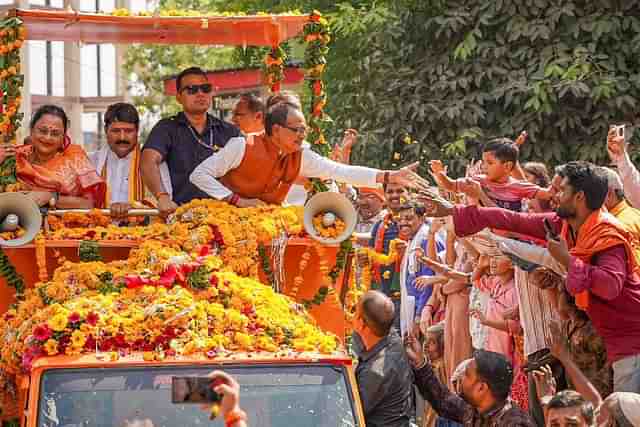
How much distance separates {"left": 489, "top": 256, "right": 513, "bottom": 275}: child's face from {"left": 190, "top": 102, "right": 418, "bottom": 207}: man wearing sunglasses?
1.43 metres

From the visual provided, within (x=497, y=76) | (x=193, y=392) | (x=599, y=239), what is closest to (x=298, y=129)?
(x=599, y=239)

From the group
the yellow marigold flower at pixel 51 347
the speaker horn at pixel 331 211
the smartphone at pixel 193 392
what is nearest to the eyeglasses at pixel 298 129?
the speaker horn at pixel 331 211

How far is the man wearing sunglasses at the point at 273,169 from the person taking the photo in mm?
7746

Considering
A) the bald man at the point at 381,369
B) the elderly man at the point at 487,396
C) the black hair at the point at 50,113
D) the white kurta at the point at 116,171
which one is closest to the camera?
the elderly man at the point at 487,396

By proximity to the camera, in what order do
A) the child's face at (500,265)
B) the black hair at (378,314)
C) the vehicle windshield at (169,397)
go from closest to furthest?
the vehicle windshield at (169,397), the black hair at (378,314), the child's face at (500,265)

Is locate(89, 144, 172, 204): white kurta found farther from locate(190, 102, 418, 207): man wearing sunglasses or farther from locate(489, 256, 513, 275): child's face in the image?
locate(489, 256, 513, 275): child's face

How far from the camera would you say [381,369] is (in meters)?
6.44

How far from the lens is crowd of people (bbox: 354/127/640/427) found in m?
6.17

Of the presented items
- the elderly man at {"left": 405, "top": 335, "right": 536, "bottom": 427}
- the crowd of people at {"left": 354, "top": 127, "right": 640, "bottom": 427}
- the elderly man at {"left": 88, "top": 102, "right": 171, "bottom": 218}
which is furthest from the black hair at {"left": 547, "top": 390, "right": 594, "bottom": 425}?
the elderly man at {"left": 88, "top": 102, "right": 171, "bottom": 218}

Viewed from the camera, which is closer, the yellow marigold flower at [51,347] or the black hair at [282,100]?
the yellow marigold flower at [51,347]

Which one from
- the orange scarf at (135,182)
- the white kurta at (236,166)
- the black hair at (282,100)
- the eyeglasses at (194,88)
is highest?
the eyeglasses at (194,88)

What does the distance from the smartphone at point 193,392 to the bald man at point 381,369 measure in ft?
7.01

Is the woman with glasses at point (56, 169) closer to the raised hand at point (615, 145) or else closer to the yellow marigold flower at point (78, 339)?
the yellow marigold flower at point (78, 339)

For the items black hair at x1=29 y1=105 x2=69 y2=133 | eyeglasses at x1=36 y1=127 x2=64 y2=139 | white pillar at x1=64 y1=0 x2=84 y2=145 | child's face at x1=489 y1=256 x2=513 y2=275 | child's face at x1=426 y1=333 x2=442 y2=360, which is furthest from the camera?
white pillar at x1=64 y1=0 x2=84 y2=145
